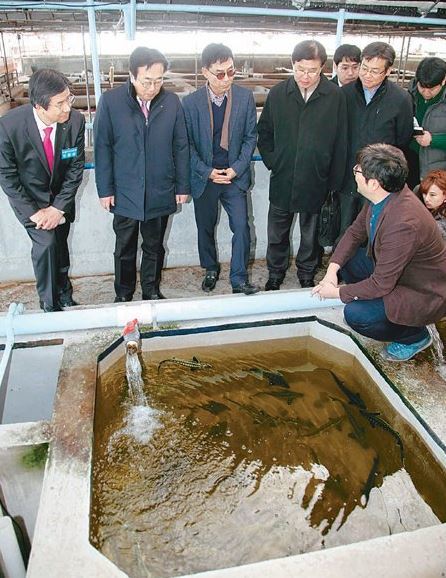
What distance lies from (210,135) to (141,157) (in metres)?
0.59

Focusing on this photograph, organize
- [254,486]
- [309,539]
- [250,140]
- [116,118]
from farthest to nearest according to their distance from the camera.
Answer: [250,140] < [116,118] < [254,486] < [309,539]

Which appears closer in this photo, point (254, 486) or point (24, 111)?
point (254, 486)

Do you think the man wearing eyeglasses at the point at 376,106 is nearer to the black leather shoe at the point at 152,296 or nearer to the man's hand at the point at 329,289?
the man's hand at the point at 329,289

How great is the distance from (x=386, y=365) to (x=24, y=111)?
2.89m

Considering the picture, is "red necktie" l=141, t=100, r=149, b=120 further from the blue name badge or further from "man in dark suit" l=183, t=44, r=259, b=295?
the blue name badge

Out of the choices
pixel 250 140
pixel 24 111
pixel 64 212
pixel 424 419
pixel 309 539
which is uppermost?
pixel 24 111

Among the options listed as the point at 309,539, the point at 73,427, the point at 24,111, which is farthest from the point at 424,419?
the point at 24,111

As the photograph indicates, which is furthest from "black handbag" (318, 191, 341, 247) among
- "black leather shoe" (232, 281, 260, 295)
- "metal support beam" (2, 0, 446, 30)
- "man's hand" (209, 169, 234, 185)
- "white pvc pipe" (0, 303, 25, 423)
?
"white pvc pipe" (0, 303, 25, 423)

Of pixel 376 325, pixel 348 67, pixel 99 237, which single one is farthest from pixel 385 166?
pixel 99 237

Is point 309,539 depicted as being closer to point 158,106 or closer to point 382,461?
point 382,461

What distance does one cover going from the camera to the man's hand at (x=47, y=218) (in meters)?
3.59

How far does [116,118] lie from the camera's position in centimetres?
355

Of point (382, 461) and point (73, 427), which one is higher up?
point (73, 427)

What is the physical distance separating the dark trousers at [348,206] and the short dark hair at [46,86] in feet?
7.60
